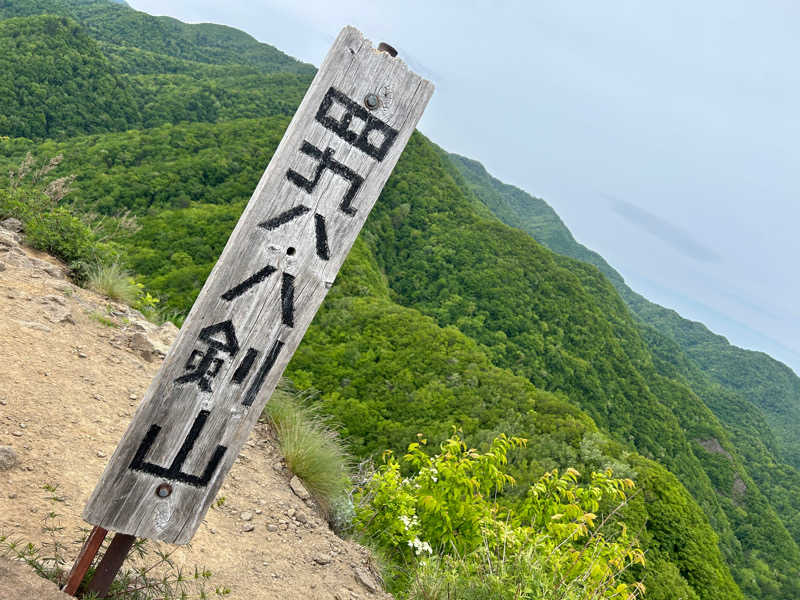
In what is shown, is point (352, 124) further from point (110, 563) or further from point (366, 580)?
point (366, 580)

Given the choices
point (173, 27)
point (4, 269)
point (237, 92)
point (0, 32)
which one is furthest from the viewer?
point (173, 27)

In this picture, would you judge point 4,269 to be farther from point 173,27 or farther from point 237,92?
point 173,27

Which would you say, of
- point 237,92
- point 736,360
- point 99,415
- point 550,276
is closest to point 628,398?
point 550,276

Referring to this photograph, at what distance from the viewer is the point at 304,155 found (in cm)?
140

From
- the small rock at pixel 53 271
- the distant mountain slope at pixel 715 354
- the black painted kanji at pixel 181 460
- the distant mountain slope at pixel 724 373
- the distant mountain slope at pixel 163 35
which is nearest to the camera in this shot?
the black painted kanji at pixel 181 460

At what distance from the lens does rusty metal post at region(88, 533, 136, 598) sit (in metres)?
1.50

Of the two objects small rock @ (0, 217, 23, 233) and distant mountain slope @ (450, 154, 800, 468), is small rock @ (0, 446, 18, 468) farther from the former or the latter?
distant mountain slope @ (450, 154, 800, 468)

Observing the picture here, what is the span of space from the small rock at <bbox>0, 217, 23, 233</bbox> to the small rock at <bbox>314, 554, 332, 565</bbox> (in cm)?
560

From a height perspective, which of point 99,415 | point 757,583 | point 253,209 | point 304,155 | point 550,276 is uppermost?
point 550,276

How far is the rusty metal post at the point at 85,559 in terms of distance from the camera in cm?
142

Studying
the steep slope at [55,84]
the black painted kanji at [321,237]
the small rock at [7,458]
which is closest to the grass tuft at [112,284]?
the small rock at [7,458]

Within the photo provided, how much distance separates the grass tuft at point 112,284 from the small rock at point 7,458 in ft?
11.4

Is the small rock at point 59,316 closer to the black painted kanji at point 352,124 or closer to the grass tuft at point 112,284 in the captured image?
the grass tuft at point 112,284

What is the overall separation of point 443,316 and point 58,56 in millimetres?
35265
